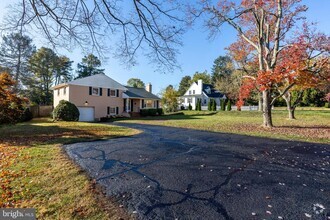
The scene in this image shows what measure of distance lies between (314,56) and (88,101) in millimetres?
21950

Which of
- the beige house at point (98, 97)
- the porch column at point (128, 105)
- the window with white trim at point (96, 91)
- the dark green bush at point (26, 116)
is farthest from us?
the porch column at point (128, 105)

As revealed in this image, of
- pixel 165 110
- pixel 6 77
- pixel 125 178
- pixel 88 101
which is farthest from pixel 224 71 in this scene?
pixel 125 178

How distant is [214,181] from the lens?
377 centimetres

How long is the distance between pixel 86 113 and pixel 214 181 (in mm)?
21569

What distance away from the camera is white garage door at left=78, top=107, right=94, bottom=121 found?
72.0 ft

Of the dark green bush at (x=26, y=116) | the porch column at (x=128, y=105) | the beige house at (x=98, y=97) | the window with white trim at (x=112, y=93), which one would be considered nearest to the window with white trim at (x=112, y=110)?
the beige house at (x=98, y=97)

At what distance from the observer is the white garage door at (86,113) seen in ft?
72.0

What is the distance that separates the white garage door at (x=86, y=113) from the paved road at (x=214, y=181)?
17.3m

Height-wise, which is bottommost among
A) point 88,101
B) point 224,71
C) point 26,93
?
point 88,101

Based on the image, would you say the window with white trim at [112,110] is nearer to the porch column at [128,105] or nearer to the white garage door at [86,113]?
the porch column at [128,105]

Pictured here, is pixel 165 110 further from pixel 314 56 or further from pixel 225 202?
pixel 225 202

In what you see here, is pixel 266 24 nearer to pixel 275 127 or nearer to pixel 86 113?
pixel 275 127

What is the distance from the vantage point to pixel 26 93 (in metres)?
33.4

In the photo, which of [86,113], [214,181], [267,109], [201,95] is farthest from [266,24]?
[201,95]
